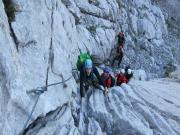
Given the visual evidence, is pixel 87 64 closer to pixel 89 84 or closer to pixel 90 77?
pixel 90 77

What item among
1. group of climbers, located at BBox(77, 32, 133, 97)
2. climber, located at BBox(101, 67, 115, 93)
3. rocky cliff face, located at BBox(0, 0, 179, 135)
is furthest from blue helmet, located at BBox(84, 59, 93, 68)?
climber, located at BBox(101, 67, 115, 93)

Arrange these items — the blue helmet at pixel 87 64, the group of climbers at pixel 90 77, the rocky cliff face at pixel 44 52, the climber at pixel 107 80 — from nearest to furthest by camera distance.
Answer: the rocky cliff face at pixel 44 52, the blue helmet at pixel 87 64, the group of climbers at pixel 90 77, the climber at pixel 107 80

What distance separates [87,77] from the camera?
17047 mm

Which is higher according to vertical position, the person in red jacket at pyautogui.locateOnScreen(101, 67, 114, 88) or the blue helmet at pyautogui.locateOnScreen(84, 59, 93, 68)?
the blue helmet at pyautogui.locateOnScreen(84, 59, 93, 68)

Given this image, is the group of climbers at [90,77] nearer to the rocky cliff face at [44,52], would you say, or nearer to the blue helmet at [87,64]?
the blue helmet at [87,64]

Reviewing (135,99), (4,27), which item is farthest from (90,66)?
(4,27)

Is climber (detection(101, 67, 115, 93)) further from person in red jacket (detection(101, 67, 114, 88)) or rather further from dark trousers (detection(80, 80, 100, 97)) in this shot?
dark trousers (detection(80, 80, 100, 97))

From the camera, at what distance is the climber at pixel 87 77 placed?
1650cm

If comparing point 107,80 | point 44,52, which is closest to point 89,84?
point 107,80

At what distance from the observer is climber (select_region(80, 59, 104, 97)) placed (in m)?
16.5

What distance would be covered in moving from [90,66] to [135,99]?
271cm

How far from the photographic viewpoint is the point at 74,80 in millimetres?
A: 17016

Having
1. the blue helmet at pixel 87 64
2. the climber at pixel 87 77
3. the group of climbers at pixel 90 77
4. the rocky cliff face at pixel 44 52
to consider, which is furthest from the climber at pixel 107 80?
the rocky cliff face at pixel 44 52

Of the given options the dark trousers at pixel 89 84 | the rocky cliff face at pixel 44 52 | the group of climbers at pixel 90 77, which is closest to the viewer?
the rocky cliff face at pixel 44 52
